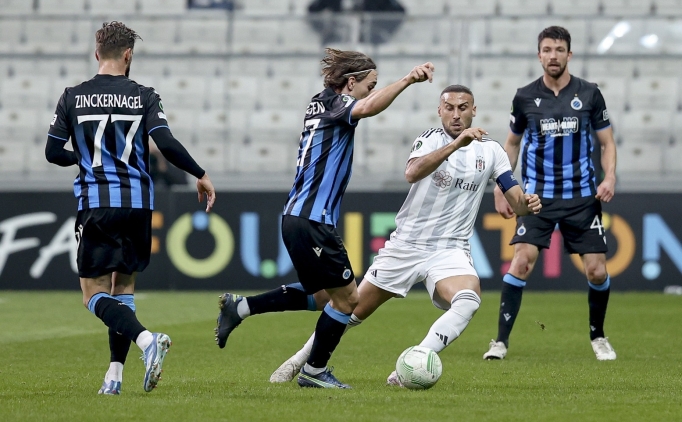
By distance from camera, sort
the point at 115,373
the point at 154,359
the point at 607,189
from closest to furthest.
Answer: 1. the point at 154,359
2. the point at 115,373
3. the point at 607,189

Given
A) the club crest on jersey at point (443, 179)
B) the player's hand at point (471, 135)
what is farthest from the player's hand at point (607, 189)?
the player's hand at point (471, 135)

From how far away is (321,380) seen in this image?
572 cm

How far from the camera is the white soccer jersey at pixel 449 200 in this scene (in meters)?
6.07

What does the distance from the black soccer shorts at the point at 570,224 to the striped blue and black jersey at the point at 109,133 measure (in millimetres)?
3152

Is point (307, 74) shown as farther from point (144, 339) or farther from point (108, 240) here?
point (144, 339)

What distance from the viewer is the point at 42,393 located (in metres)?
5.38

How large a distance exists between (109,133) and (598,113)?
3.77 meters

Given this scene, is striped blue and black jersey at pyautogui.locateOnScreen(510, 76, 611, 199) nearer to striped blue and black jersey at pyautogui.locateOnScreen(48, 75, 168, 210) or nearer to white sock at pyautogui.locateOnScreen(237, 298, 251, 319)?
white sock at pyautogui.locateOnScreen(237, 298, 251, 319)

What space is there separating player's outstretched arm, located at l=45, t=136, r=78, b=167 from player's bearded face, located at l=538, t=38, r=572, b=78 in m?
3.47

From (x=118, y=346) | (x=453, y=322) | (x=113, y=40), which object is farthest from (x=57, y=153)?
(x=453, y=322)

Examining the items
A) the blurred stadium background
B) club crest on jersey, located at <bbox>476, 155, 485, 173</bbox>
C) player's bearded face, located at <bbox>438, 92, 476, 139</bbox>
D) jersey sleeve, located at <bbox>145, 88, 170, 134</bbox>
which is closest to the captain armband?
club crest on jersey, located at <bbox>476, 155, 485, 173</bbox>

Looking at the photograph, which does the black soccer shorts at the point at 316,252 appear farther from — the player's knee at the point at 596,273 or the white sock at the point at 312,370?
the player's knee at the point at 596,273

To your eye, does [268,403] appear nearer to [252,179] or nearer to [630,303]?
[630,303]

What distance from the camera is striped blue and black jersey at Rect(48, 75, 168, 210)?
212 inches
